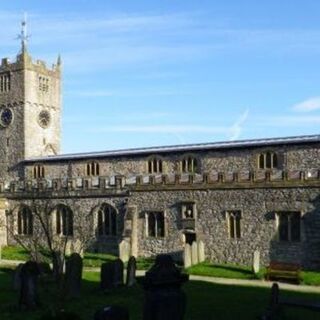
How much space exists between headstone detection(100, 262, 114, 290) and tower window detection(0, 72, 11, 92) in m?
33.6

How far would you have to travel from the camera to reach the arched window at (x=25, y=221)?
40.9 m

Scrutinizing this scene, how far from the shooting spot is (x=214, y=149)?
37219 mm

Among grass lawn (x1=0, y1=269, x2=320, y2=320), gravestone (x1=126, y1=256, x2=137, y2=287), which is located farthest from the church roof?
gravestone (x1=126, y1=256, x2=137, y2=287)

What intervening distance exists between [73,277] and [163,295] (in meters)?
12.4

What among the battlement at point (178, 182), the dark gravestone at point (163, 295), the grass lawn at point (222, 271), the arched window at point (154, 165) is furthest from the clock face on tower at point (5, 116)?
the dark gravestone at point (163, 295)

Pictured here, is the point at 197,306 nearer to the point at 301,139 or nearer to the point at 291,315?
the point at 291,315

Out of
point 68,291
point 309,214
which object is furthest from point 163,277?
point 309,214

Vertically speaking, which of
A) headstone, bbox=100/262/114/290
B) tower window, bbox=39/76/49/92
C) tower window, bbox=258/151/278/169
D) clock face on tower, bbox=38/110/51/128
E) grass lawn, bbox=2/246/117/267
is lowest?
grass lawn, bbox=2/246/117/267

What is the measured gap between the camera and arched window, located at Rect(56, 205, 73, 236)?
3904cm

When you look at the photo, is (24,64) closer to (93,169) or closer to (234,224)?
(93,169)

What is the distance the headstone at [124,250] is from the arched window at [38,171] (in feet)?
47.3

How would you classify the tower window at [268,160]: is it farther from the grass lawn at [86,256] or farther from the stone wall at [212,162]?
the grass lawn at [86,256]

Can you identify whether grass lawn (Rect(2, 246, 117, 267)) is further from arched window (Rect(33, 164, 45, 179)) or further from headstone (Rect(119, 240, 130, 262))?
arched window (Rect(33, 164, 45, 179))

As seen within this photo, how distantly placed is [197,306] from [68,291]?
4721 mm
